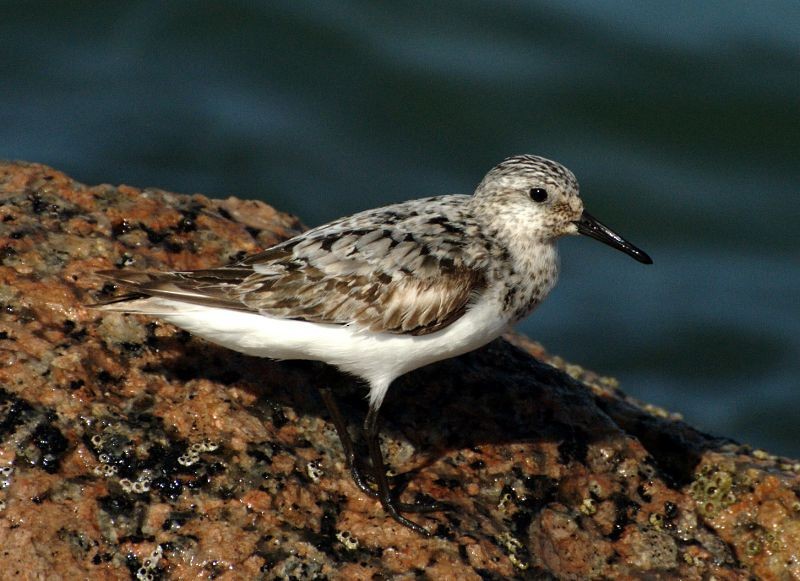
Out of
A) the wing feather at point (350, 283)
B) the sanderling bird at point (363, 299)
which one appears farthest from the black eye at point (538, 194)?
the wing feather at point (350, 283)

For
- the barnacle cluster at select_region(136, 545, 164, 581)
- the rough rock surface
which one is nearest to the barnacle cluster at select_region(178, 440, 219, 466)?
the rough rock surface

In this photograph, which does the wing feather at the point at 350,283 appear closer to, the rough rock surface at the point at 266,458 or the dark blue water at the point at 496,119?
the rough rock surface at the point at 266,458

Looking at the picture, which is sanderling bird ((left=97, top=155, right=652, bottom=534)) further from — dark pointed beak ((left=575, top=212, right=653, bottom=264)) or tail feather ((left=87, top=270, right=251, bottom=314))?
dark pointed beak ((left=575, top=212, right=653, bottom=264))

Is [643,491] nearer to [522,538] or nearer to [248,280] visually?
[522,538]

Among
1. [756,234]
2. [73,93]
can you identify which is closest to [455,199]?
[756,234]

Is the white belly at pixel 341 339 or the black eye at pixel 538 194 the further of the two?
the black eye at pixel 538 194

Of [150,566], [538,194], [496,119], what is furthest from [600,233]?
[496,119]
